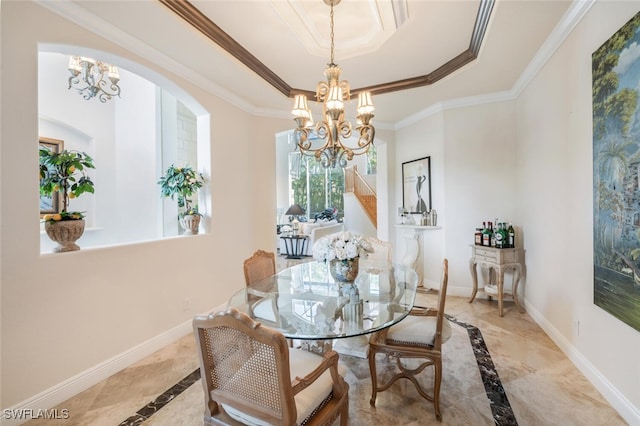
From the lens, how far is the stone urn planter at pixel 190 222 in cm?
313

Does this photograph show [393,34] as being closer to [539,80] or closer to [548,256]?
[539,80]

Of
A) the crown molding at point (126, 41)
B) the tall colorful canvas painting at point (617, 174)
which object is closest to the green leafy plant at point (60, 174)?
the crown molding at point (126, 41)

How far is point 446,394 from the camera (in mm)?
1924

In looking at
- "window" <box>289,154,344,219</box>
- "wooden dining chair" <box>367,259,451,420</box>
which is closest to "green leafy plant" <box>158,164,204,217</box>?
"wooden dining chair" <box>367,259,451,420</box>

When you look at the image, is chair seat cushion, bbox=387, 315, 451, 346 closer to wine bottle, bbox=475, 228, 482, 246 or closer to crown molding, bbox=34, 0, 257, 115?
wine bottle, bbox=475, 228, 482, 246

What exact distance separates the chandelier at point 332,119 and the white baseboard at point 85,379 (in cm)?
236

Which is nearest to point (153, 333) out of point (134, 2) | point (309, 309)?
point (309, 309)

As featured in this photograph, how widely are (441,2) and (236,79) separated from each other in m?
2.21

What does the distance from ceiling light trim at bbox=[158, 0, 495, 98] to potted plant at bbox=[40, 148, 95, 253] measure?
54.1 inches

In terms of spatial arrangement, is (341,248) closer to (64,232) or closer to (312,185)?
(64,232)

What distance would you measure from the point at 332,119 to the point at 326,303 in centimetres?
146

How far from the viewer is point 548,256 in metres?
2.74

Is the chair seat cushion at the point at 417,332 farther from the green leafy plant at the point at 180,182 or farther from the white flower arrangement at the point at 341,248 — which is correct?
the green leafy plant at the point at 180,182

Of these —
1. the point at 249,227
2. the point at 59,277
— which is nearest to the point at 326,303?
the point at 59,277
